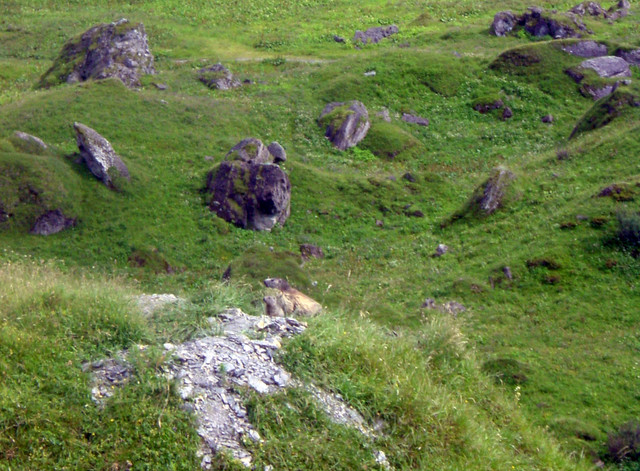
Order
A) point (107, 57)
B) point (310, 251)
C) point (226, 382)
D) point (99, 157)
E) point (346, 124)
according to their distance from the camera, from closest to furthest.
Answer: point (226, 382) < point (310, 251) < point (99, 157) < point (346, 124) < point (107, 57)

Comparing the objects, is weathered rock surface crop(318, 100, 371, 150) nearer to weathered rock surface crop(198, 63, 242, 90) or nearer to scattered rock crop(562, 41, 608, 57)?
weathered rock surface crop(198, 63, 242, 90)

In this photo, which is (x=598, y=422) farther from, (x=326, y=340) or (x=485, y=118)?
(x=485, y=118)

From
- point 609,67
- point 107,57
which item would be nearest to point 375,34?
point 609,67

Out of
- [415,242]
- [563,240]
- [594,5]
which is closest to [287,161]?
[415,242]

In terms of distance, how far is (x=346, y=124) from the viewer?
3903 centimetres

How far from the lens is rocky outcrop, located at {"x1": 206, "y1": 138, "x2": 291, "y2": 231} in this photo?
1156 inches

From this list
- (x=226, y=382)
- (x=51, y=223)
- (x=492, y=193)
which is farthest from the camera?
(x=492, y=193)

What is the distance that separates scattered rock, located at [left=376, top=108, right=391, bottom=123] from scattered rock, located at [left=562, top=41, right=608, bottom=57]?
17644 millimetres

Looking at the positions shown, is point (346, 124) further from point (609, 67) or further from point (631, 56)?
point (631, 56)

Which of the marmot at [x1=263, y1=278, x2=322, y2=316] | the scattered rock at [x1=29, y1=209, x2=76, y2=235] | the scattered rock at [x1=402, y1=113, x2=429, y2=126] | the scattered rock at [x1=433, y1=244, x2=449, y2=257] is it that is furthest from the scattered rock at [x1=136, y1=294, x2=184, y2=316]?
the scattered rock at [x1=402, y1=113, x2=429, y2=126]

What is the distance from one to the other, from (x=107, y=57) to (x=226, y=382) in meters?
44.4

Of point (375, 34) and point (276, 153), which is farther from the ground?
point (276, 153)

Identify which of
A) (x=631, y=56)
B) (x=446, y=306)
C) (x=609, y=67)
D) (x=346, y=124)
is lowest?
(x=346, y=124)

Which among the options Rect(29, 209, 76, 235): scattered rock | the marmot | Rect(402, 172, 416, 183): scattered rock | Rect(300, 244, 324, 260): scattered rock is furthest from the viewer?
Rect(402, 172, 416, 183): scattered rock
